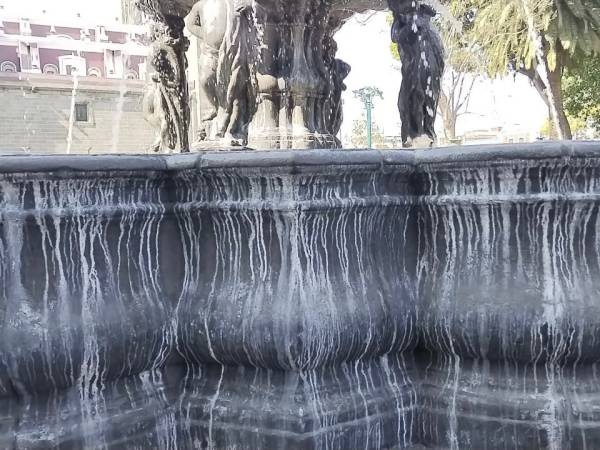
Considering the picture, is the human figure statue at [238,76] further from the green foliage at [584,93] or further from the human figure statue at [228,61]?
the green foliage at [584,93]

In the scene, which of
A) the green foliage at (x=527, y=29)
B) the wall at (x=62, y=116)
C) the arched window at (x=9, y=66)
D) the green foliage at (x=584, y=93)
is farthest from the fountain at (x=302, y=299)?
the arched window at (x=9, y=66)

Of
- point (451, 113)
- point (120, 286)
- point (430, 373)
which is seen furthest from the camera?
point (451, 113)

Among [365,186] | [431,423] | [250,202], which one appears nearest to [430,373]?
[431,423]

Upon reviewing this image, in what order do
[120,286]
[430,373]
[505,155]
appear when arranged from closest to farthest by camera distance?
[505,155] → [120,286] → [430,373]

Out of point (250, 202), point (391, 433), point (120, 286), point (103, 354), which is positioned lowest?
point (391, 433)

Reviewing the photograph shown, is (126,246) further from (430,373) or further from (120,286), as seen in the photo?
(430,373)

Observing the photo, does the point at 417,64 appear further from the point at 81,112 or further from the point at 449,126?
the point at 81,112

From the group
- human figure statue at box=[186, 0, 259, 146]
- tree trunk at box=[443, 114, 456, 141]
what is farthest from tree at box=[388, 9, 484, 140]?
human figure statue at box=[186, 0, 259, 146]

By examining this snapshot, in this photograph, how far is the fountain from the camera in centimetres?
226

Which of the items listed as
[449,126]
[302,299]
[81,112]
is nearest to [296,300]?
[302,299]

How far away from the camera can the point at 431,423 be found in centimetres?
254

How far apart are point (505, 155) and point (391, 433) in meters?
1.12

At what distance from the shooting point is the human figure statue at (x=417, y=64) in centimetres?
473

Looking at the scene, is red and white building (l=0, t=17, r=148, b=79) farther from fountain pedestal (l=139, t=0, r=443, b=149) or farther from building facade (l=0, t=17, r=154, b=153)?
fountain pedestal (l=139, t=0, r=443, b=149)
